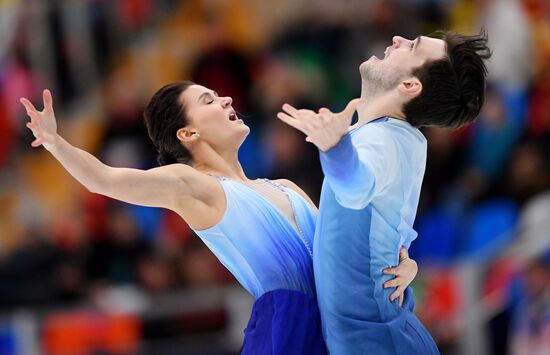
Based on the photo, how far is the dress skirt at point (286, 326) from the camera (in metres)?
4.25

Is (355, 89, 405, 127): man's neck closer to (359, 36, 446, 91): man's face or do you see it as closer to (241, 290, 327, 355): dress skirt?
(359, 36, 446, 91): man's face

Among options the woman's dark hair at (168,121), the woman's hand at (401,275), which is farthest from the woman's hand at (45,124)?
the woman's hand at (401,275)

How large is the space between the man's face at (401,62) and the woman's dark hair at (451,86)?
0.03 m

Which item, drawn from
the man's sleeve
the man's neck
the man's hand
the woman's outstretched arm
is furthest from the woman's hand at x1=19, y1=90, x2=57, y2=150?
the man's neck

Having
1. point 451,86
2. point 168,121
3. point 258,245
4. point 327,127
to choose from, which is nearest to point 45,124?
point 168,121

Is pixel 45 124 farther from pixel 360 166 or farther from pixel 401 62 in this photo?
pixel 401 62

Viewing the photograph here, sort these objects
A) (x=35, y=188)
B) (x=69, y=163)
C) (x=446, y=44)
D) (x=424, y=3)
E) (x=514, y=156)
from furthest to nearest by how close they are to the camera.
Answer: (x=35, y=188), (x=424, y=3), (x=514, y=156), (x=446, y=44), (x=69, y=163)

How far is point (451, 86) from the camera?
429cm

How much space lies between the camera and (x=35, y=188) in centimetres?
1113

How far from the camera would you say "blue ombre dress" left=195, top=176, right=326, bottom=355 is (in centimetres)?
427

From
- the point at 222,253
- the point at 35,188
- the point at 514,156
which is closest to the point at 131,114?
the point at 35,188

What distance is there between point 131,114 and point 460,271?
3.64 metres

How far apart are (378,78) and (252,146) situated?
200 inches

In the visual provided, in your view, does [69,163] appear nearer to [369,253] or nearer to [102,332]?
[369,253]
